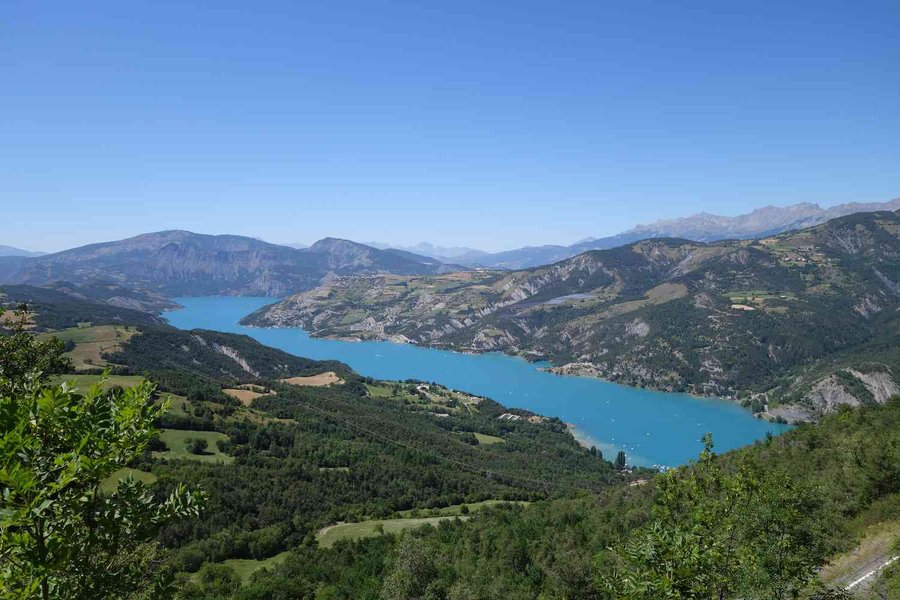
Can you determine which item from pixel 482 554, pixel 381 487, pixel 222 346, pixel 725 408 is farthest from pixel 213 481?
pixel 725 408

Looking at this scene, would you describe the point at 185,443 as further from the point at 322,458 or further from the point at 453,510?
the point at 453,510

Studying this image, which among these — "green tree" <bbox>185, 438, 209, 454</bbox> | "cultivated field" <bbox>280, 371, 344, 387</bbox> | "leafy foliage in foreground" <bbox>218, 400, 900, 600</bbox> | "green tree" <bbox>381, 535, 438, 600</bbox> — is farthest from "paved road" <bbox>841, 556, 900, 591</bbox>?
"cultivated field" <bbox>280, 371, 344, 387</bbox>

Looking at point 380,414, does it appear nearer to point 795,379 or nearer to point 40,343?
point 40,343

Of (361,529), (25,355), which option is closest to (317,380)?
(361,529)

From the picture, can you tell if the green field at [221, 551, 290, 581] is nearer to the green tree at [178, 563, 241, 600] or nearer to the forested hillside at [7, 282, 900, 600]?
the forested hillside at [7, 282, 900, 600]

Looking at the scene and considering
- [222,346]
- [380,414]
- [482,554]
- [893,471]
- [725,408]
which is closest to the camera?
[893,471]

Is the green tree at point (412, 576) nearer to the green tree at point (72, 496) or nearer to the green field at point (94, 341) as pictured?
the green tree at point (72, 496)

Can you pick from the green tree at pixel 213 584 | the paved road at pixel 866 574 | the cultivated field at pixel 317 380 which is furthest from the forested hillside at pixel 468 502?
the cultivated field at pixel 317 380
